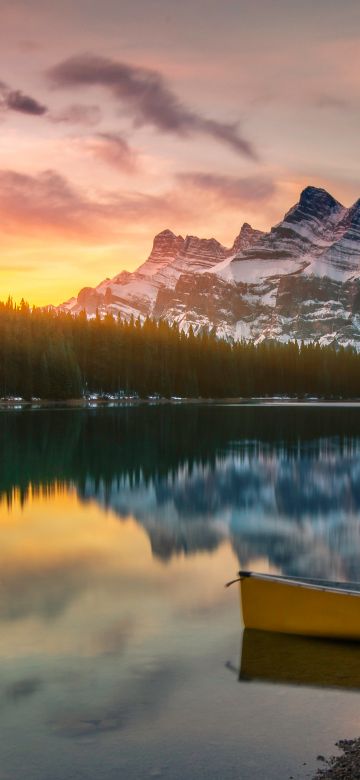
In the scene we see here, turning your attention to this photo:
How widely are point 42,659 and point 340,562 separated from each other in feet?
33.5

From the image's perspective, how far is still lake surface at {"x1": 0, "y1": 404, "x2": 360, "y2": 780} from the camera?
934 centimetres

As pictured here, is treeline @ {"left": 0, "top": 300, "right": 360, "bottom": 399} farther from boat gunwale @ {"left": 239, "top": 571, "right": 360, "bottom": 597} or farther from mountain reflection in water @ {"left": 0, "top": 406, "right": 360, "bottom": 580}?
boat gunwale @ {"left": 239, "top": 571, "right": 360, "bottom": 597}

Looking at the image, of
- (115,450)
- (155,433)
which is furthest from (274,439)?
(115,450)

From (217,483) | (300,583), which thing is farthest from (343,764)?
(217,483)

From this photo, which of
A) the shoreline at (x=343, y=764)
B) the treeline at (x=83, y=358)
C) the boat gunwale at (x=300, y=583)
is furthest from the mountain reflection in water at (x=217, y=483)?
the treeline at (x=83, y=358)

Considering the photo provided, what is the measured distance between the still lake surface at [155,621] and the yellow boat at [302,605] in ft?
1.87

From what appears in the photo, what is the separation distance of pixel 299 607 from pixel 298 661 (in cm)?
86

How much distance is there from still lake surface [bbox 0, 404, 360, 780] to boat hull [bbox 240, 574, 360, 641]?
55 cm

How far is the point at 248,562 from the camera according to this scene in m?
20.4

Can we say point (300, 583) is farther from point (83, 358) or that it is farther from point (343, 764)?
point (83, 358)

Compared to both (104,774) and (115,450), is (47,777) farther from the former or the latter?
(115,450)

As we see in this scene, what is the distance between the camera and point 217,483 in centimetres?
3734

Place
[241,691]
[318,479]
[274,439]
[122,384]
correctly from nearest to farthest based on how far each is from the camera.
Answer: [241,691] → [318,479] → [274,439] → [122,384]

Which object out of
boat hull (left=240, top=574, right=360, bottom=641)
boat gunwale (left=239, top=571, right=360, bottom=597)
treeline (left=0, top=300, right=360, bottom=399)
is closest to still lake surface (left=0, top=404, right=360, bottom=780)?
boat hull (left=240, top=574, right=360, bottom=641)
